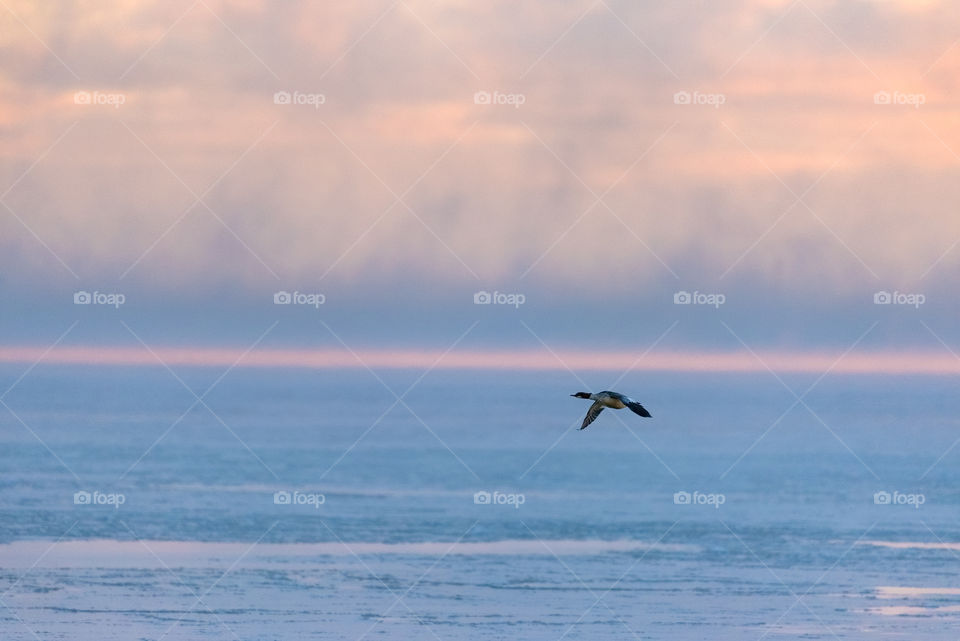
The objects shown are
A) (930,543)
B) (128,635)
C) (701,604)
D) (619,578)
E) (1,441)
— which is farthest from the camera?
(1,441)

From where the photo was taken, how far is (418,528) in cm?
4722

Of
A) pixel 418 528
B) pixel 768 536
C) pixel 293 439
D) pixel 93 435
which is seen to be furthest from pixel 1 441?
pixel 768 536

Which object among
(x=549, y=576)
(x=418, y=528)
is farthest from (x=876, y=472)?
(x=549, y=576)

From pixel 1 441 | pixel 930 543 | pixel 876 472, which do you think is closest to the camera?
pixel 930 543

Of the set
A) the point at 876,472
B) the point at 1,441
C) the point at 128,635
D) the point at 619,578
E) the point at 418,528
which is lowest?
the point at 128,635

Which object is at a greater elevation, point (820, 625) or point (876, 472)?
point (876, 472)

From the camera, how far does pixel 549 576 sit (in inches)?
1566

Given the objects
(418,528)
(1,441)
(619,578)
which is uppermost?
(1,441)

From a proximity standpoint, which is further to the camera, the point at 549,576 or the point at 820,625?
the point at 549,576

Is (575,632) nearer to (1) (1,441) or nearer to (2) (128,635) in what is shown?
(2) (128,635)

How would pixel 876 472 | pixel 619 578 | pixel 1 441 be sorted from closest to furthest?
1. pixel 619 578
2. pixel 876 472
3. pixel 1 441

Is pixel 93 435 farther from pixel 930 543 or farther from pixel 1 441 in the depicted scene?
pixel 930 543

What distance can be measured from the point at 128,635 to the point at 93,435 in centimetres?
5203

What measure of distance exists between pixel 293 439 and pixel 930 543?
139 feet
